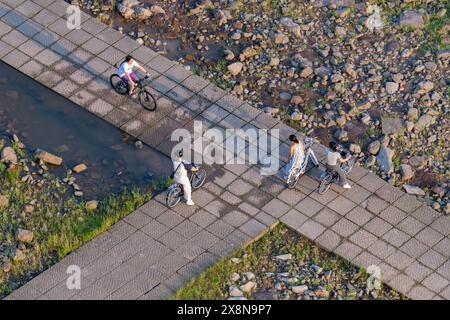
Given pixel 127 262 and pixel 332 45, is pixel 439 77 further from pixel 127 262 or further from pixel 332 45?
pixel 127 262

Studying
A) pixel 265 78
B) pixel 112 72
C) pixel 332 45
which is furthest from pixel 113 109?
pixel 332 45

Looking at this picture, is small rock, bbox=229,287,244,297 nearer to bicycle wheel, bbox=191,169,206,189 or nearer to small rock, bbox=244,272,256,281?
small rock, bbox=244,272,256,281

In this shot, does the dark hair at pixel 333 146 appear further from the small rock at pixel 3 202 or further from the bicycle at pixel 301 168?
the small rock at pixel 3 202

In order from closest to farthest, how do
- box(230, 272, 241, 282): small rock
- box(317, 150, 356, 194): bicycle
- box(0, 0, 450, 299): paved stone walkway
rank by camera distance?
box(230, 272, 241, 282): small rock, box(0, 0, 450, 299): paved stone walkway, box(317, 150, 356, 194): bicycle

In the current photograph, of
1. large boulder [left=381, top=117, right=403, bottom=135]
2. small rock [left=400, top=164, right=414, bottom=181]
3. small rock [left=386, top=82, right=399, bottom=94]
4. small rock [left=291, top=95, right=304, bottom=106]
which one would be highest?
small rock [left=386, top=82, right=399, bottom=94]

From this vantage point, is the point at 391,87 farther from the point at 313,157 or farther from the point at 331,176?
the point at 331,176

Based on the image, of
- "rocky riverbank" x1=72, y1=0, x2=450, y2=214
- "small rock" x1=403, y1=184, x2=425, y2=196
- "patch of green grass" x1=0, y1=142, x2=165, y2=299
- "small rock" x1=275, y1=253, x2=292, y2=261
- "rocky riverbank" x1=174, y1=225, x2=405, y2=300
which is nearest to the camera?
"rocky riverbank" x1=174, y1=225, x2=405, y2=300

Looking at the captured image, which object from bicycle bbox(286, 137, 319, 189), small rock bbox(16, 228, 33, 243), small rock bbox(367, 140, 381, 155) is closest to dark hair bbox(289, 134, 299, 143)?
bicycle bbox(286, 137, 319, 189)

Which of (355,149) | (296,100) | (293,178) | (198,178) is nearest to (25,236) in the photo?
(198,178)
